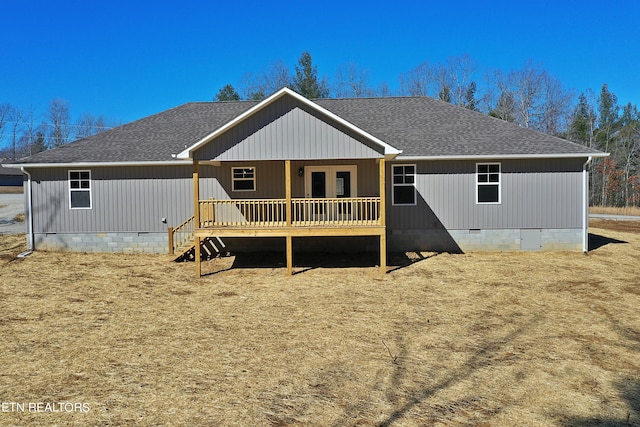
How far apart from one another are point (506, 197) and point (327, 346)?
10.8 m

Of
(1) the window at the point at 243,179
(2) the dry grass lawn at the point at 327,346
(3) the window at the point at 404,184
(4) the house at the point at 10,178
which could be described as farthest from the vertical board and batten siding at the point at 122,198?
(4) the house at the point at 10,178

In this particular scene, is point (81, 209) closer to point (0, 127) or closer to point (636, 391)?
point (636, 391)

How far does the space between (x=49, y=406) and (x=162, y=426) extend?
1.55 meters

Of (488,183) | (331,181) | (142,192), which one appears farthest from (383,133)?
(142,192)

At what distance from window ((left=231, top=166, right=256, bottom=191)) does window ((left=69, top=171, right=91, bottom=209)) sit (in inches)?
210

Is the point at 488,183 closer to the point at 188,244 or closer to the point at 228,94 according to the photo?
the point at 188,244

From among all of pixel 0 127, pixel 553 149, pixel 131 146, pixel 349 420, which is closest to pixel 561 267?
pixel 553 149

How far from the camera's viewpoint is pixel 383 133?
56.7ft

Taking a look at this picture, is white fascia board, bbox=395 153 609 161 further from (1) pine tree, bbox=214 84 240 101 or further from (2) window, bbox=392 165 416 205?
(1) pine tree, bbox=214 84 240 101

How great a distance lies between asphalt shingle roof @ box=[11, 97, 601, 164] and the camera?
610 inches

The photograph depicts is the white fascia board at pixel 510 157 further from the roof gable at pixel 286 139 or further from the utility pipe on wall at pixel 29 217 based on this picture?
the utility pipe on wall at pixel 29 217

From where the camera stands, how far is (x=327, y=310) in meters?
9.35

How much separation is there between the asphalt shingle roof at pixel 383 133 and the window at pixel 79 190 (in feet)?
1.96

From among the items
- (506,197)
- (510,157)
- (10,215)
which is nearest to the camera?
(510,157)
